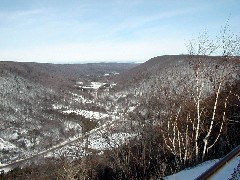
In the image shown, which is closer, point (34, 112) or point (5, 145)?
point (5, 145)

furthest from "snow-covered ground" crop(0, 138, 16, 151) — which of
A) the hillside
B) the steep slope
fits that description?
the hillside

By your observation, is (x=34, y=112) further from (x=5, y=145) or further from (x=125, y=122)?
(x=125, y=122)

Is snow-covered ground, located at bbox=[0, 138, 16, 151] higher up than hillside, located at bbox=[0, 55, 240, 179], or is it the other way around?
hillside, located at bbox=[0, 55, 240, 179]

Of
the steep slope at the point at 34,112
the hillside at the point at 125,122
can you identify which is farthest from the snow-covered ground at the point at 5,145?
the hillside at the point at 125,122

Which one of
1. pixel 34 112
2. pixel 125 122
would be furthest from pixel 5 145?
pixel 125 122

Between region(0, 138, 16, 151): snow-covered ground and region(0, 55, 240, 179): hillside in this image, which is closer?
region(0, 55, 240, 179): hillside

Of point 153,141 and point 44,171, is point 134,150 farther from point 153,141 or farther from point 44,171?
point 44,171

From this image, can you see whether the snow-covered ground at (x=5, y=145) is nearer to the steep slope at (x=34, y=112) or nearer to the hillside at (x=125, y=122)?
the steep slope at (x=34, y=112)

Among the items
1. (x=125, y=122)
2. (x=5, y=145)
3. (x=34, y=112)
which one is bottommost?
(x=5, y=145)

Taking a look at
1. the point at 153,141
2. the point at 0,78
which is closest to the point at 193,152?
the point at 153,141

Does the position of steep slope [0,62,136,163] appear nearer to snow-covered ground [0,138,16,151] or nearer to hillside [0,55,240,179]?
snow-covered ground [0,138,16,151]

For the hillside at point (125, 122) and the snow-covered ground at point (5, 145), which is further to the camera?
the snow-covered ground at point (5, 145)
